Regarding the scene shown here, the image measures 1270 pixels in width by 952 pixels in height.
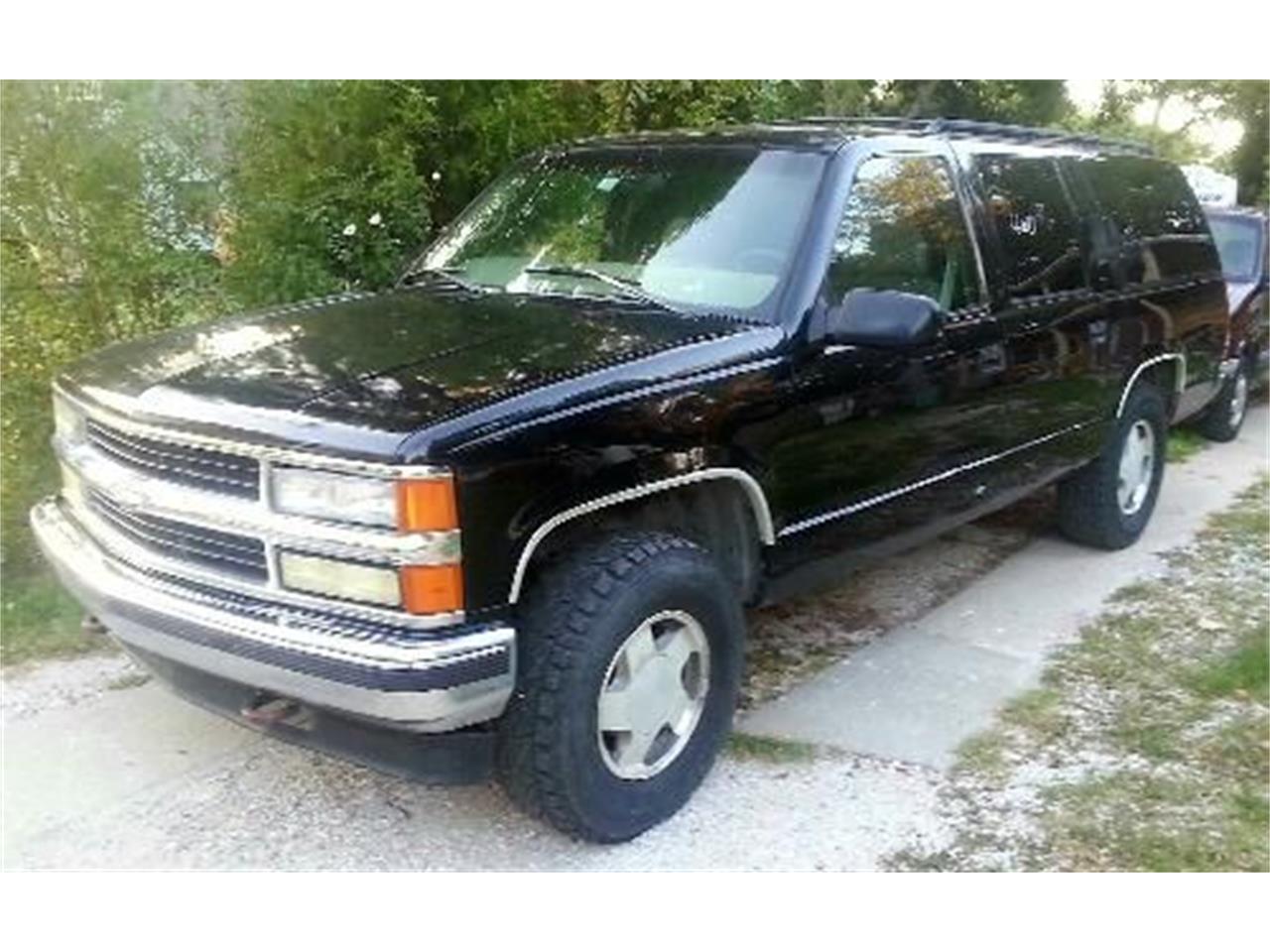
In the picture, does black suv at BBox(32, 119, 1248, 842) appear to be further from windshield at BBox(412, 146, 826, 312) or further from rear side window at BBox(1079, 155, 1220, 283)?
rear side window at BBox(1079, 155, 1220, 283)

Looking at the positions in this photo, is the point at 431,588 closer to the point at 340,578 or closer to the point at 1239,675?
the point at 340,578

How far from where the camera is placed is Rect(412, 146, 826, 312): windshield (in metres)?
3.55

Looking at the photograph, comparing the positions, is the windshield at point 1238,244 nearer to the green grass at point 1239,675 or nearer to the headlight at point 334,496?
the green grass at point 1239,675

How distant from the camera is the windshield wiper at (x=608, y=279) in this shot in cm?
351

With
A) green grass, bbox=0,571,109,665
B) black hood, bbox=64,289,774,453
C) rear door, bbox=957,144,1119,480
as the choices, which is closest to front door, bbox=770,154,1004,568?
rear door, bbox=957,144,1119,480

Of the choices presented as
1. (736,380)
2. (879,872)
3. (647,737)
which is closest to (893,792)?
(879,872)

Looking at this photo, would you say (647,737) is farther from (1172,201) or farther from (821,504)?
(1172,201)

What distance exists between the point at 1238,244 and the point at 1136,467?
4565mm

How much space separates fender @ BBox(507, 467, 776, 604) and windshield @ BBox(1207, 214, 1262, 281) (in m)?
6.96

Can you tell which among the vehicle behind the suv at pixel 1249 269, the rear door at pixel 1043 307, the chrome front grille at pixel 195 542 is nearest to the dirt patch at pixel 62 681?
the chrome front grille at pixel 195 542

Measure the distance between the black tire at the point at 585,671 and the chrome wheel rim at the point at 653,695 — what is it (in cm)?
3

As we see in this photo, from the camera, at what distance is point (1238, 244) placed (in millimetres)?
9297

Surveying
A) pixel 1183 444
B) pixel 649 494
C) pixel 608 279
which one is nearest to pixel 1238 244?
pixel 1183 444

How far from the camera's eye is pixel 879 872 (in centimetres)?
305
